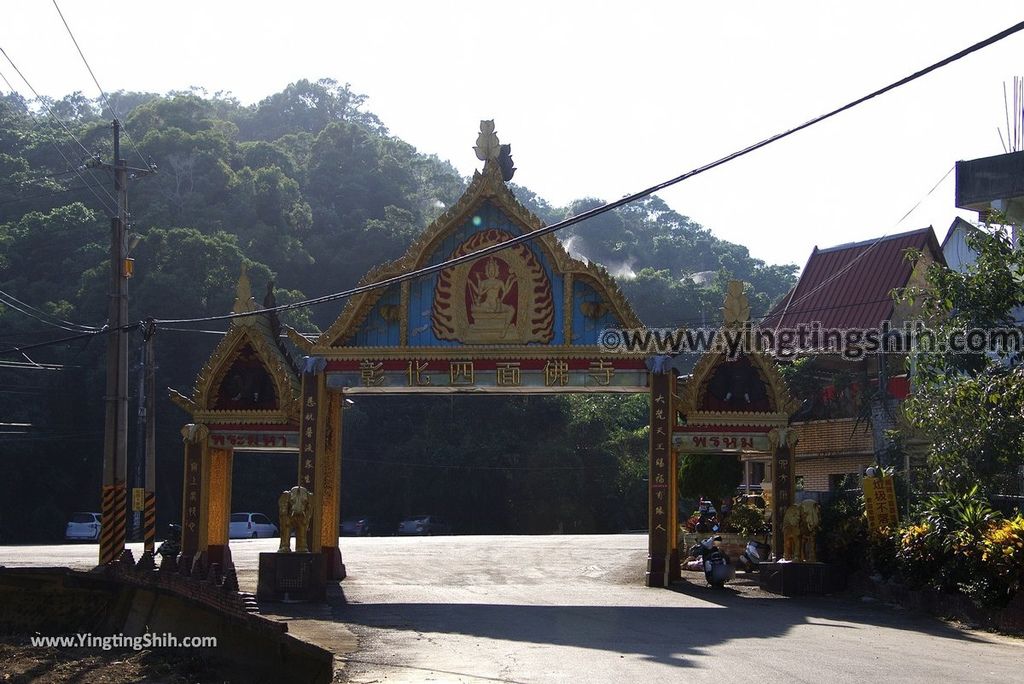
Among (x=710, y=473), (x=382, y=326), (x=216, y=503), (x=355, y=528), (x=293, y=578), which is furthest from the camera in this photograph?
(x=355, y=528)

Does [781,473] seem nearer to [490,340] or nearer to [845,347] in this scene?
[490,340]

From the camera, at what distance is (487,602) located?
19359 mm

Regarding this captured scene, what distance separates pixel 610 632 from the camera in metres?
15.5

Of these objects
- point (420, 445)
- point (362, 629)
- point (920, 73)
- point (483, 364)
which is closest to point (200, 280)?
point (420, 445)

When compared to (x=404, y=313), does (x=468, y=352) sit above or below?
below

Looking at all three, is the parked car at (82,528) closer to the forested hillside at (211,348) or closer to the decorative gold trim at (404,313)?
the forested hillside at (211,348)

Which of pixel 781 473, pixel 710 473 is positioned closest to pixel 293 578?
pixel 781 473

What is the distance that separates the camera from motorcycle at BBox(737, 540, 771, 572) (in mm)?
24391

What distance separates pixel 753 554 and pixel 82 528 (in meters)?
30.0

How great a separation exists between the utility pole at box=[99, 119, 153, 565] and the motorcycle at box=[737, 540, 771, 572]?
1218cm

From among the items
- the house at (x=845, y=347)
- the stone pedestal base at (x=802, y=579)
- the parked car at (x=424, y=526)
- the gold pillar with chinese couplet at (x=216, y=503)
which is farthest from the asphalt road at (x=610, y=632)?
the parked car at (x=424, y=526)

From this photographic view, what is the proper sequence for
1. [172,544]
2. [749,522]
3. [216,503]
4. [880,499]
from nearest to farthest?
Result: [880,499] < [172,544] < [216,503] < [749,522]

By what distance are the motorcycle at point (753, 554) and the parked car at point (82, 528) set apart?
96.1ft

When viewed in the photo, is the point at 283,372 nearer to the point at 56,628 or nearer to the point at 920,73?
the point at 56,628
